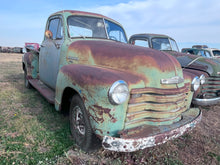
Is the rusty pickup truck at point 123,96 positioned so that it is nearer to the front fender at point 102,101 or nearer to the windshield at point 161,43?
the front fender at point 102,101

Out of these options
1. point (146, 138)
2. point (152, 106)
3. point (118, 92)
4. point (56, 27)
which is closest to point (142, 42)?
point (56, 27)

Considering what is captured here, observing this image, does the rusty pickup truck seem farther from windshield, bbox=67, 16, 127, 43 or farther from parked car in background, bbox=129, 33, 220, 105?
parked car in background, bbox=129, 33, 220, 105

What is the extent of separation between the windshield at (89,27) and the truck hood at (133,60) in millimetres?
563

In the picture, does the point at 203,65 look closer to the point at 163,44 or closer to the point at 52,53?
the point at 163,44

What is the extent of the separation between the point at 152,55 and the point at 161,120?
86cm

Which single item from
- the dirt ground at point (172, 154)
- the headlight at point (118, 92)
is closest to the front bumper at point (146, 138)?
the headlight at point (118, 92)

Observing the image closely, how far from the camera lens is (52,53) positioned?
359 centimetres

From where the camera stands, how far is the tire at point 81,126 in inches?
82.5

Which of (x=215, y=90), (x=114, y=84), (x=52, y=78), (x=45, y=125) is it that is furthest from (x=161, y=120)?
(x=215, y=90)

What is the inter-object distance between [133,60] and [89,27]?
1.50 m

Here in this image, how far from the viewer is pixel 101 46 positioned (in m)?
2.62

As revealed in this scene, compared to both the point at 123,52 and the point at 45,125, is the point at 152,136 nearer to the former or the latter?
the point at 123,52

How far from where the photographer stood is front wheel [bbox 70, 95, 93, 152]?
6.88ft

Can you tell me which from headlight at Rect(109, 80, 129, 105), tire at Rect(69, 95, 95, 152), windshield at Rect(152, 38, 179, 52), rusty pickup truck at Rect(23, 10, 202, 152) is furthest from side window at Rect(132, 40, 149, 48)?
headlight at Rect(109, 80, 129, 105)
